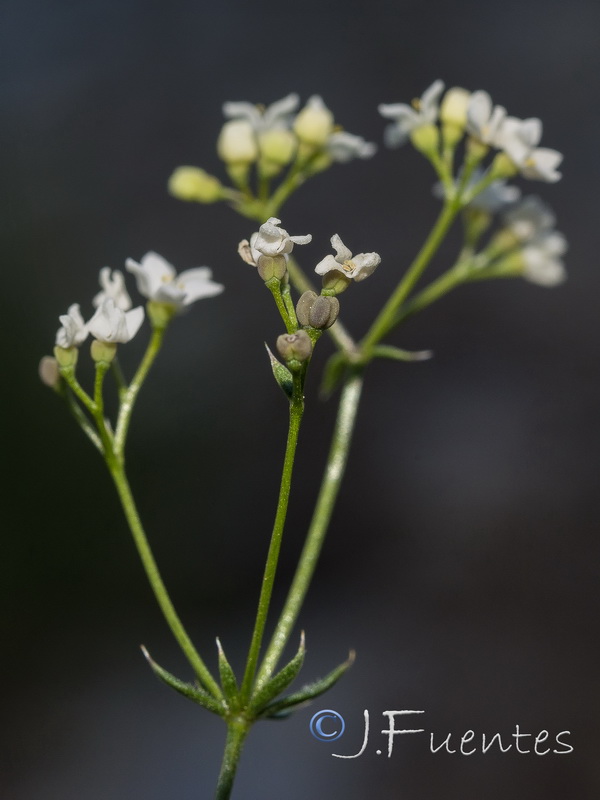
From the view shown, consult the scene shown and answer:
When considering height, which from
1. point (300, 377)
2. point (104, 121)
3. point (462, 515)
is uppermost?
point (104, 121)

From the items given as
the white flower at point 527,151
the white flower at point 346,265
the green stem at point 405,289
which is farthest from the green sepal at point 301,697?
the white flower at point 527,151

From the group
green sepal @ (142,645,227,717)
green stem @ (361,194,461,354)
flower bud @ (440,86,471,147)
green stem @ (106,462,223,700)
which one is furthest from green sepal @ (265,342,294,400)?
flower bud @ (440,86,471,147)

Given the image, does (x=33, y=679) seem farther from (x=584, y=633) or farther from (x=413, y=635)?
(x=584, y=633)

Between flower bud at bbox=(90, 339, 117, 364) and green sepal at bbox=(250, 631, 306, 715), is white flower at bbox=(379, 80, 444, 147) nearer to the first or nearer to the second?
flower bud at bbox=(90, 339, 117, 364)

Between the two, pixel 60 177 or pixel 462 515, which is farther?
pixel 60 177

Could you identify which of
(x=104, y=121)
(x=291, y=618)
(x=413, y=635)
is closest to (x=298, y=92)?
(x=104, y=121)

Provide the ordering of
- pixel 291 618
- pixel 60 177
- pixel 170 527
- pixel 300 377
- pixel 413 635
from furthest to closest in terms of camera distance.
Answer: pixel 60 177
pixel 170 527
pixel 413 635
pixel 291 618
pixel 300 377
